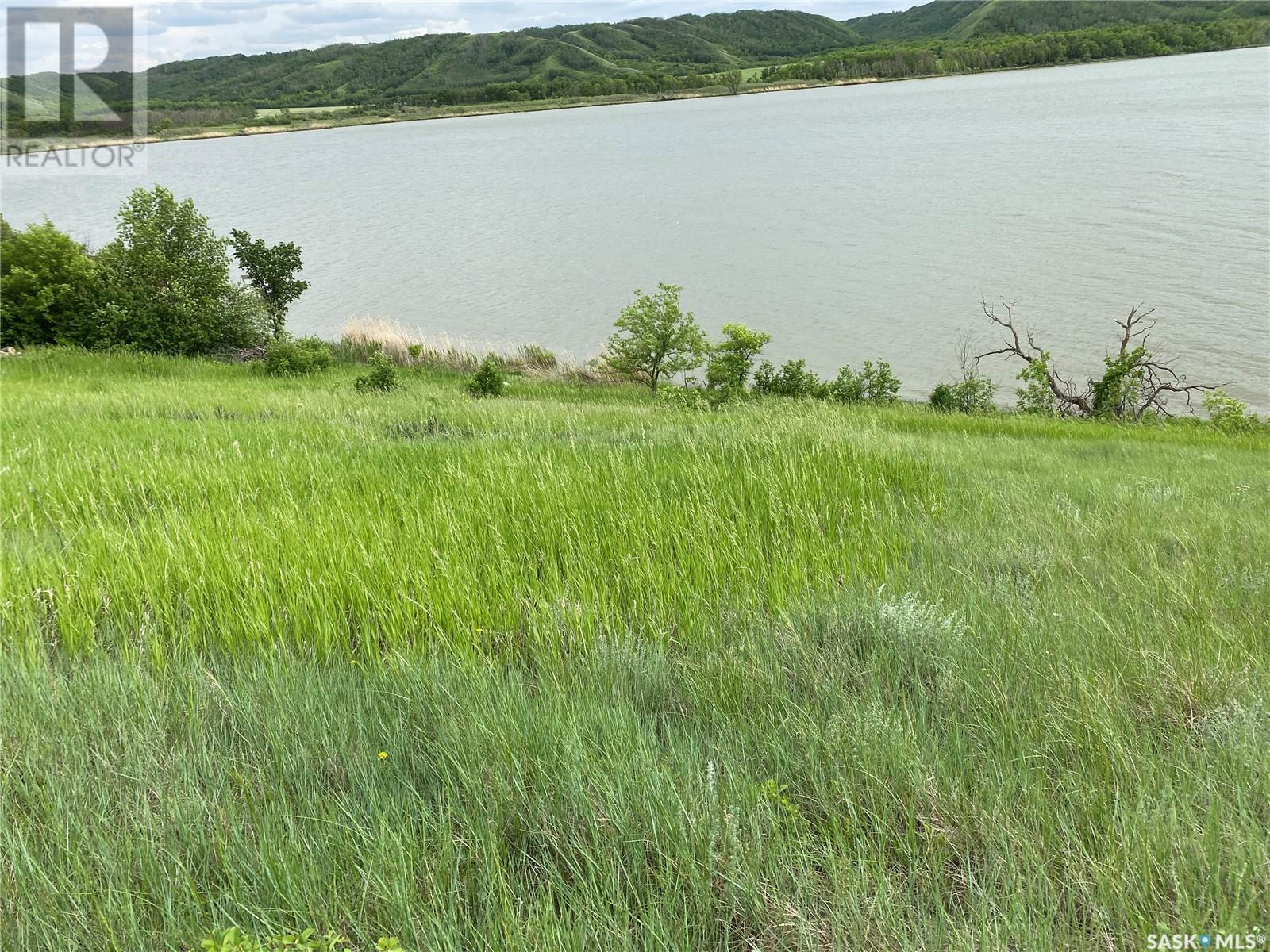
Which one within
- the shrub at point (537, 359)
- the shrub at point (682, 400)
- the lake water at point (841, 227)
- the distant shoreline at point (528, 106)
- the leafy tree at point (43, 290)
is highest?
the distant shoreline at point (528, 106)

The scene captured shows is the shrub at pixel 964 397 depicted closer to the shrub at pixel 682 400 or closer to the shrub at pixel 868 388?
the shrub at pixel 868 388

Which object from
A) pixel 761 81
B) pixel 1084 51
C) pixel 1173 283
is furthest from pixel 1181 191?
pixel 761 81

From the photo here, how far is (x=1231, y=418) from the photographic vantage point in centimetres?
1881

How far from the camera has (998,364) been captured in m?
27.3

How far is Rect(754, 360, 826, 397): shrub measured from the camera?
2431 cm

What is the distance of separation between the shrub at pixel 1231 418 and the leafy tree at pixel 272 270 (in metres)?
33.9

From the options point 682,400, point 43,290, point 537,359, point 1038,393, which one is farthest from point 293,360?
point 1038,393

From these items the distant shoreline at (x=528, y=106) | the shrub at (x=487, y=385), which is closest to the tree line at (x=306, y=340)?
the shrub at (x=487, y=385)

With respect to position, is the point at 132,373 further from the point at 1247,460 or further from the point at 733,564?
the point at 1247,460

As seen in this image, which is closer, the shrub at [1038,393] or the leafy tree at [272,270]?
the shrub at [1038,393]

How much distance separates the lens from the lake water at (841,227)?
Result: 101 ft

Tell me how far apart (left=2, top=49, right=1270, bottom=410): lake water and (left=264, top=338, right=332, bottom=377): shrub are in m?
10.7

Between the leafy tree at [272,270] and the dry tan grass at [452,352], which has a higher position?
the leafy tree at [272,270]

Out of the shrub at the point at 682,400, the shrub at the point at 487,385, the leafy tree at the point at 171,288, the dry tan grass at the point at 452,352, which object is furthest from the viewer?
the dry tan grass at the point at 452,352
